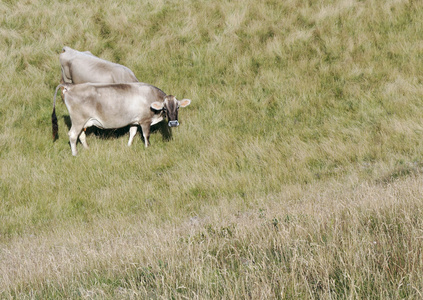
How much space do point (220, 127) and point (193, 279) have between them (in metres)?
6.17

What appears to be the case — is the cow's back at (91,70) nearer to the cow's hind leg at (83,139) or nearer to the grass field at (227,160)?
the grass field at (227,160)

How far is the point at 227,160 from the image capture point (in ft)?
23.8

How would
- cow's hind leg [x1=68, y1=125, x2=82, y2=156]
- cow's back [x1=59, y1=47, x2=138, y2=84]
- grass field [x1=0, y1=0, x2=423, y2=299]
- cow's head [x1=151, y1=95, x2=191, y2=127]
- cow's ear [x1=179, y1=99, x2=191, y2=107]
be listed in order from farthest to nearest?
cow's back [x1=59, y1=47, x2=138, y2=84] → cow's ear [x1=179, y1=99, x2=191, y2=107] → cow's head [x1=151, y1=95, x2=191, y2=127] → cow's hind leg [x1=68, y1=125, x2=82, y2=156] → grass field [x1=0, y1=0, x2=423, y2=299]

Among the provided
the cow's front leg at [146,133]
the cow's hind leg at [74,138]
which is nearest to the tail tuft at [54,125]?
the cow's hind leg at [74,138]

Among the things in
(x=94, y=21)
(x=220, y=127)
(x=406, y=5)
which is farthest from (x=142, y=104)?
(x=406, y=5)

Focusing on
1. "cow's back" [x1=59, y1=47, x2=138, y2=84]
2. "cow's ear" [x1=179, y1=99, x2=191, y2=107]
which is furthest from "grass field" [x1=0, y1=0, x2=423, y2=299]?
"cow's back" [x1=59, y1=47, x2=138, y2=84]

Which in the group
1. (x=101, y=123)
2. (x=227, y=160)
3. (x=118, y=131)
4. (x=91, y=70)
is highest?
(x=91, y=70)

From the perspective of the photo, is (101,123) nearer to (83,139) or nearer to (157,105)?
(83,139)

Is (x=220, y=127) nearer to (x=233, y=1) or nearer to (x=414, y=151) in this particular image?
(x=414, y=151)

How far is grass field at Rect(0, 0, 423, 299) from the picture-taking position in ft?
9.03

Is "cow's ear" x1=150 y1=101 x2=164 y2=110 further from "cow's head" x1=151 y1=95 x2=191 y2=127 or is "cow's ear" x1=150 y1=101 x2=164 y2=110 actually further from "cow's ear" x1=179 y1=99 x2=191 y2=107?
"cow's ear" x1=179 y1=99 x2=191 y2=107

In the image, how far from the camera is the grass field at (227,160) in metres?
2.75

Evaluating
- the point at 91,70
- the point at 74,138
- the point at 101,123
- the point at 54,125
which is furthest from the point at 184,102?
the point at 54,125

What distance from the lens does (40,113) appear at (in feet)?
31.0
